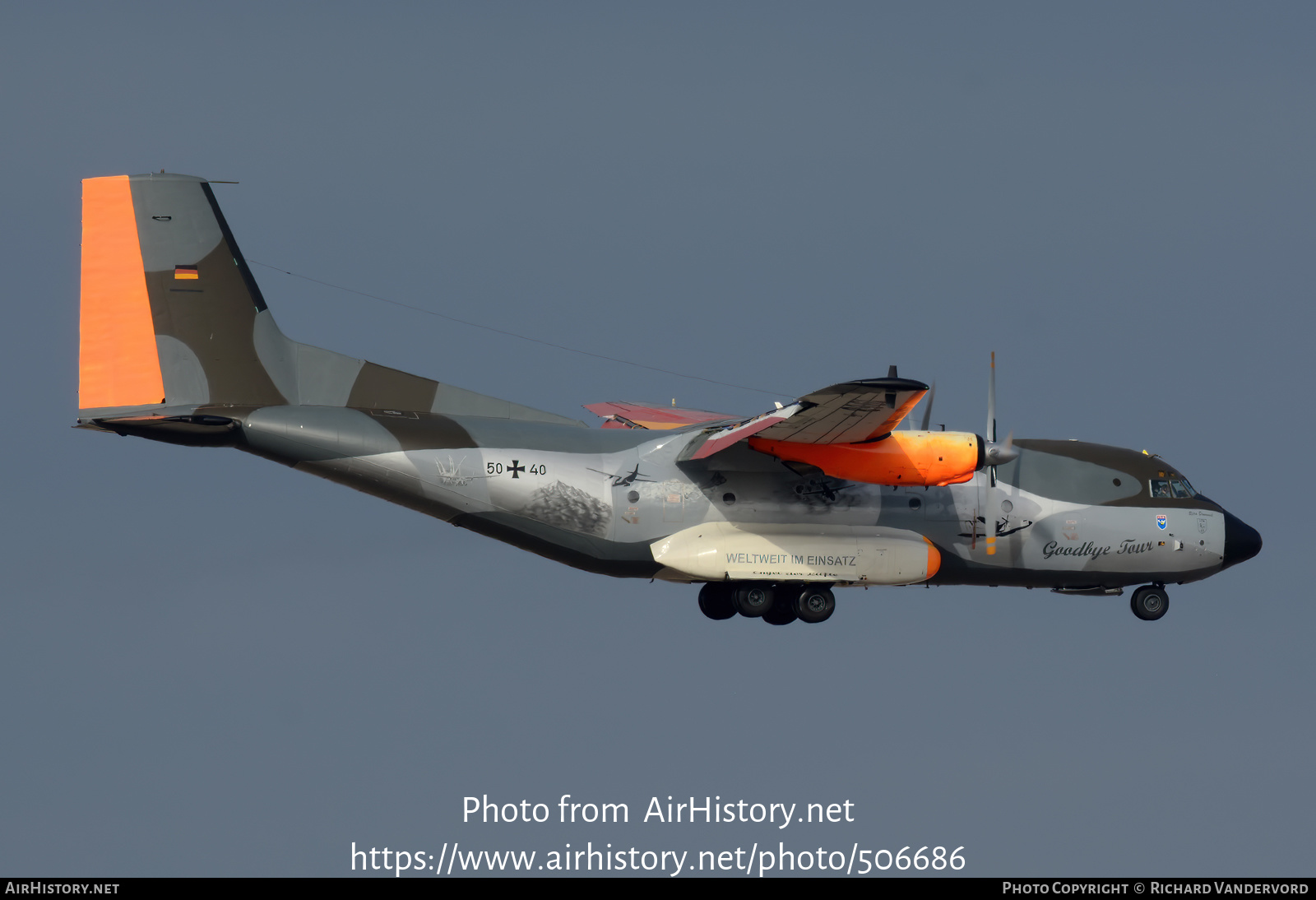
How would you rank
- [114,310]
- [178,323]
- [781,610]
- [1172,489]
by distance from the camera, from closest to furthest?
[114,310], [178,323], [781,610], [1172,489]

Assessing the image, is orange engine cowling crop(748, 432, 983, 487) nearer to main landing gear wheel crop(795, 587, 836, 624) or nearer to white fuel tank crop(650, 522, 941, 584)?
white fuel tank crop(650, 522, 941, 584)

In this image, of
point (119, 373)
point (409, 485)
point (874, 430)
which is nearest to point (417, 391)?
point (409, 485)

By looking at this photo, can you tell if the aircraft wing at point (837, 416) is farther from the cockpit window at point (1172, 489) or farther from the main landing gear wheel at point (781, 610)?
the cockpit window at point (1172, 489)

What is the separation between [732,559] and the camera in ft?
102

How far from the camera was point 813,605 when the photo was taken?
104ft

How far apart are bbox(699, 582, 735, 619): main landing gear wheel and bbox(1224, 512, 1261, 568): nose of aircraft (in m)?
8.97

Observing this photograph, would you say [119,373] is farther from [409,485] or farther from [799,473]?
[799,473]

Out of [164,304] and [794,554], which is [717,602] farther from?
[164,304]

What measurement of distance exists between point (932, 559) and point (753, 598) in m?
3.08

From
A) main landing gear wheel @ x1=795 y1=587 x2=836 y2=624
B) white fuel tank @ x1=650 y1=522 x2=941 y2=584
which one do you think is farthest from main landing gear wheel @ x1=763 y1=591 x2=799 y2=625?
white fuel tank @ x1=650 y1=522 x2=941 y2=584

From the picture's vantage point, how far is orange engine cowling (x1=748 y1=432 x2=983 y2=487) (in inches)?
1169

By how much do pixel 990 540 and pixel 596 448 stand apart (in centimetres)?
699

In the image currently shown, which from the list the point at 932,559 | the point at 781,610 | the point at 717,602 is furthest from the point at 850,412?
the point at 717,602
